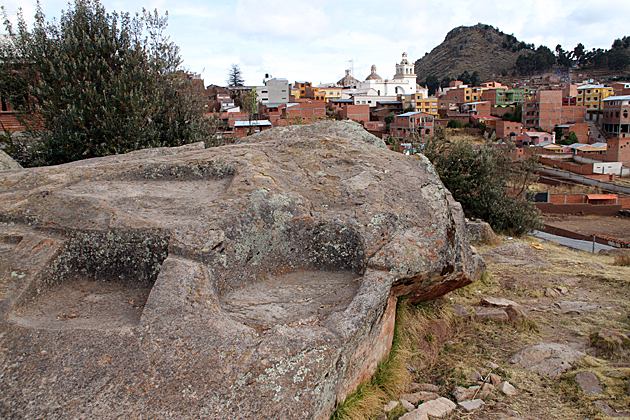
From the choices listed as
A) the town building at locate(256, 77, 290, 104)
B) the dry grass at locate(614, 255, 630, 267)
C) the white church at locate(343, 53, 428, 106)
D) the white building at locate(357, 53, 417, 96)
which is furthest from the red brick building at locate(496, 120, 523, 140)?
the dry grass at locate(614, 255, 630, 267)

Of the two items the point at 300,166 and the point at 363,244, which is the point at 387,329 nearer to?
the point at 363,244

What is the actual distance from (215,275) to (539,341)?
4.23 m

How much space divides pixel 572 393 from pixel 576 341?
1.59m

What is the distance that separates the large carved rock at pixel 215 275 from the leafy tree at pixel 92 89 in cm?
688

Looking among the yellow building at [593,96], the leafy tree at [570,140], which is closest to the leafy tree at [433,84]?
the yellow building at [593,96]

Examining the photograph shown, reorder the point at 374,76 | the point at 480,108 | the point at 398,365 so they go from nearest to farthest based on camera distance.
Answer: the point at 398,365 → the point at 480,108 → the point at 374,76

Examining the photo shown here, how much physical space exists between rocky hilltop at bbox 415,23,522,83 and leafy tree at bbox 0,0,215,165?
500 feet

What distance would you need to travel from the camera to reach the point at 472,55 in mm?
170125

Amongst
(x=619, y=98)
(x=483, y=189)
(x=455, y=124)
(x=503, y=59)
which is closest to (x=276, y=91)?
(x=455, y=124)

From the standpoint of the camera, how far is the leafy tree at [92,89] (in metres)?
12.5

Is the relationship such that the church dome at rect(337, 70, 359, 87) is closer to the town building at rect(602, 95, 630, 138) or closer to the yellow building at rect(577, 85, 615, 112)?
the yellow building at rect(577, 85, 615, 112)

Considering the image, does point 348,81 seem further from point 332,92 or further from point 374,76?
point 332,92

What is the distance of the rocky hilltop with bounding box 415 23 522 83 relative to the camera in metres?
159

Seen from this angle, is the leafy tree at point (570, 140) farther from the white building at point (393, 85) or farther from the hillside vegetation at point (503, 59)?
the hillside vegetation at point (503, 59)
